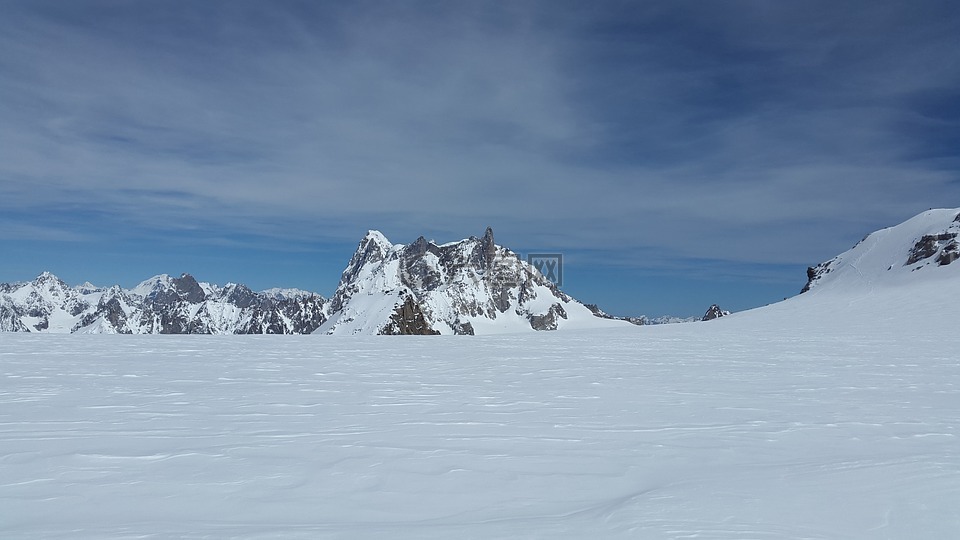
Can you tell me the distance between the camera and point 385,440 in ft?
19.5

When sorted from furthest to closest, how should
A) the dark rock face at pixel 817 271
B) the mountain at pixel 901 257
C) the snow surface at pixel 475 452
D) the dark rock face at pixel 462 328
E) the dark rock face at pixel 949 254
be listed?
the dark rock face at pixel 462 328 < the dark rock face at pixel 817 271 < the dark rock face at pixel 949 254 < the mountain at pixel 901 257 < the snow surface at pixel 475 452

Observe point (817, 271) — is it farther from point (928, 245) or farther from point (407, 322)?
point (407, 322)

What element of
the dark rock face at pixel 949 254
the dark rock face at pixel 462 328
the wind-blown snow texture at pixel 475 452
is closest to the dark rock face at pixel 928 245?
the dark rock face at pixel 949 254

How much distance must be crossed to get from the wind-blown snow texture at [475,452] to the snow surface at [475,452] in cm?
3

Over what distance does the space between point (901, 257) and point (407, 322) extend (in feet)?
243

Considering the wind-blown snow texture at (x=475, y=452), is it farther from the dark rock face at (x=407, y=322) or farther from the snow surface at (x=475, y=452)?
the dark rock face at (x=407, y=322)

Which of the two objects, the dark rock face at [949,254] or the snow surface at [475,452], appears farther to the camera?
the dark rock face at [949,254]

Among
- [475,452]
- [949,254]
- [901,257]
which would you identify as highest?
[901,257]

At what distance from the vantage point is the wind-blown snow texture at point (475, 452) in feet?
12.6

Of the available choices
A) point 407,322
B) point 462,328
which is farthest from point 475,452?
point 462,328

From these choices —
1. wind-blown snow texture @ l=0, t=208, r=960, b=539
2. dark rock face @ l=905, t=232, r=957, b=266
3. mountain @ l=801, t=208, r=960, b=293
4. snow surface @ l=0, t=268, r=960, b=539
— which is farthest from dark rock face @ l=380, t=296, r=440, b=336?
snow surface @ l=0, t=268, r=960, b=539

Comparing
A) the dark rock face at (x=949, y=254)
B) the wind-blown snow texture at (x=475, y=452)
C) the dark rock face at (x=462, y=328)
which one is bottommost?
the wind-blown snow texture at (x=475, y=452)

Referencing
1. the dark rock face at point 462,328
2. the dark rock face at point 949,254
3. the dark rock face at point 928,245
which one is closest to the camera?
the dark rock face at point 949,254

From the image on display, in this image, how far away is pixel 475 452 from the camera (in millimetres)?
5535
